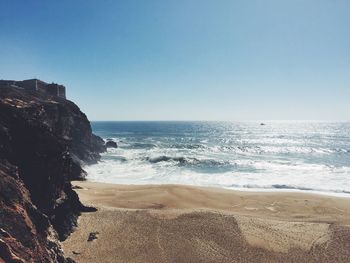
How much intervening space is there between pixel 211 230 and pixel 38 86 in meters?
47.8

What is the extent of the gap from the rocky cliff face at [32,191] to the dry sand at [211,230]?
222 cm

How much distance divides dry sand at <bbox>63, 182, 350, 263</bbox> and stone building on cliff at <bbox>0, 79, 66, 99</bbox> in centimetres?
3247

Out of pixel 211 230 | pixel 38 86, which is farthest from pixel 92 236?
pixel 38 86

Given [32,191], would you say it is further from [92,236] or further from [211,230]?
[211,230]

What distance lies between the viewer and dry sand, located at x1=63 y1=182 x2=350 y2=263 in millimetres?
19750

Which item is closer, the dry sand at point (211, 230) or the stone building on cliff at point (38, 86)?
the dry sand at point (211, 230)

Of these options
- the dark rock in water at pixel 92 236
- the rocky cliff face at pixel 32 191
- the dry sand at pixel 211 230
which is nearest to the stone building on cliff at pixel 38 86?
the dry sand at pixel 211 230

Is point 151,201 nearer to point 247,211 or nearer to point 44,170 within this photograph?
point 247,211

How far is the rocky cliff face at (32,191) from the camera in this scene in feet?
41.9

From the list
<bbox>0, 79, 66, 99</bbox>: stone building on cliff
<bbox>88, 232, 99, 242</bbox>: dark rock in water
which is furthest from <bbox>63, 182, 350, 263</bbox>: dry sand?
<bbox>0, 79, 66, 99</bbox>: stone building on cliff

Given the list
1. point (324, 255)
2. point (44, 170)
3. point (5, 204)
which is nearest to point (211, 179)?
point (324, 255)

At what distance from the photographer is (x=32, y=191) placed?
1855cm

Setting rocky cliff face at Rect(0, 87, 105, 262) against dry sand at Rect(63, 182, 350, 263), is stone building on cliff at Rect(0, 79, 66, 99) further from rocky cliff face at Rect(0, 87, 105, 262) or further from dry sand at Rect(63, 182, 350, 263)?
rocky cliff face at Rect(0, 87, 105, 262)

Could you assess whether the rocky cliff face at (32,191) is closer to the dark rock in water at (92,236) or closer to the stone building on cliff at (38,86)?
the dark rock in water at (92,236)
